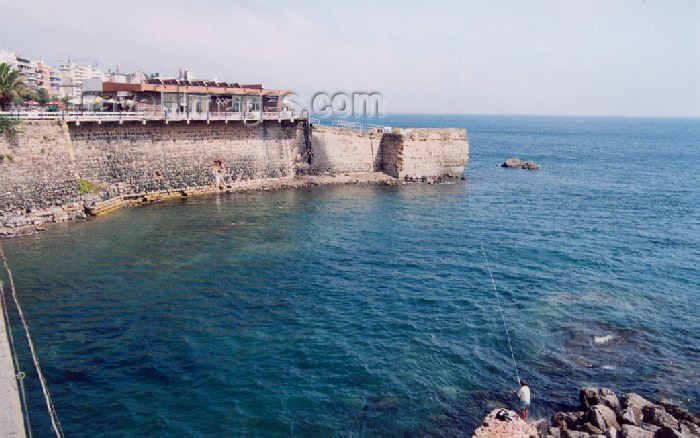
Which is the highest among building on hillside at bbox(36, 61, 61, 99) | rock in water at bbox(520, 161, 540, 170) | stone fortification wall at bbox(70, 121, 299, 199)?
building on hillside at bbox(36, 61, 61, 99)

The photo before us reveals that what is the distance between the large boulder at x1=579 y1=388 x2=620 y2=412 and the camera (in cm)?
1641

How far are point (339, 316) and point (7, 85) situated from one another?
1109 inches

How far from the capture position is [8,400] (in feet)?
50.5

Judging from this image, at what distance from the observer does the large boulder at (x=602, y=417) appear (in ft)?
50.9

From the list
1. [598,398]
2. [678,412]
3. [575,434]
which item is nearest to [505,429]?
[575,434]

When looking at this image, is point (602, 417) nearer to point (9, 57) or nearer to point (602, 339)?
point (602, 339)

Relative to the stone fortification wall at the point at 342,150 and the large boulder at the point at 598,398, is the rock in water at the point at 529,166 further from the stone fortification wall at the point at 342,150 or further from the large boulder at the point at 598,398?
the large boulder at the point at 598,398

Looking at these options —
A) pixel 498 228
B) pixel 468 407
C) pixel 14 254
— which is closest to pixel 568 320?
pixel 468 407

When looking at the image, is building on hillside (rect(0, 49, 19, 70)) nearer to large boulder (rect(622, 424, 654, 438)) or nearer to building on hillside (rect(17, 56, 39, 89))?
building on hillside (rect(17, 56, 39, 89))

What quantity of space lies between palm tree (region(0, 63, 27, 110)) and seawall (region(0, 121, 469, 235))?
300 cm

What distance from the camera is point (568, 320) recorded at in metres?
23.1

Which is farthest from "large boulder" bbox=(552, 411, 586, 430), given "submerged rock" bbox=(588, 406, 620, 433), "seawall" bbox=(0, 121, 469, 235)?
"seawall" bbox=(0, 121, 469, 235)

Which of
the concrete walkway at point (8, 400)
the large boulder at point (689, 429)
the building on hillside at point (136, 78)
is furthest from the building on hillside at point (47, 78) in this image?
the large boulder at point (689, 429)

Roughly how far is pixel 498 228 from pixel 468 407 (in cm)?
2343
